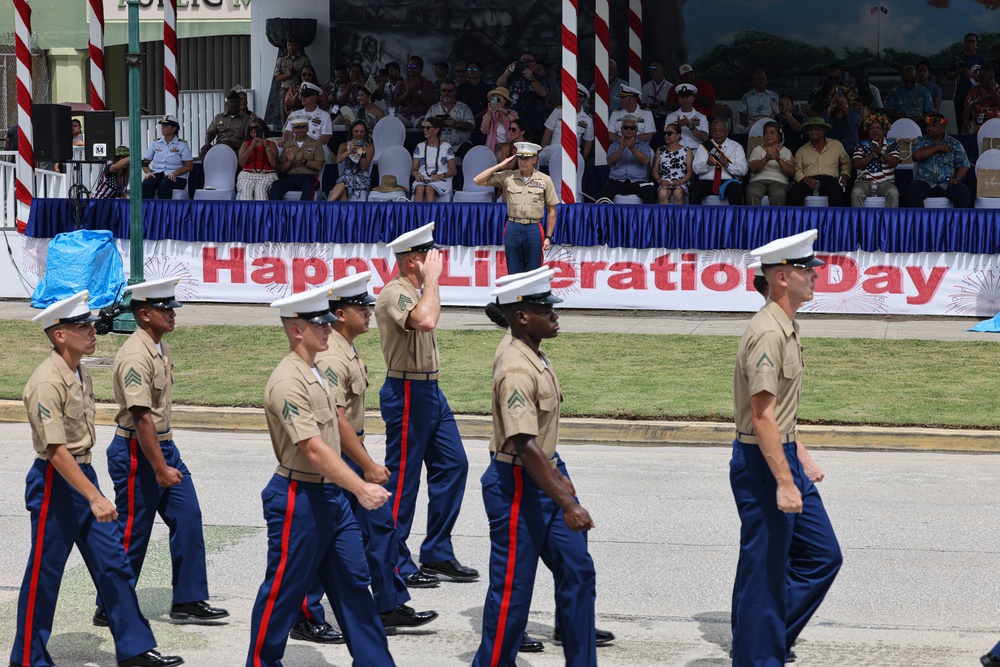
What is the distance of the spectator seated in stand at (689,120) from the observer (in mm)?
19422

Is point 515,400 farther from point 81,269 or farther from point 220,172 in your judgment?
point 220,172

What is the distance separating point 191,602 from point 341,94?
1649 cm

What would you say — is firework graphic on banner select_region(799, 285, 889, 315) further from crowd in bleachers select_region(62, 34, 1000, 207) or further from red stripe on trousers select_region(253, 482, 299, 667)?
red stripe on trousers select_region(253, 482, 299, 667)

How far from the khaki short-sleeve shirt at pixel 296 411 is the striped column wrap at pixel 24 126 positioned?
15295mm

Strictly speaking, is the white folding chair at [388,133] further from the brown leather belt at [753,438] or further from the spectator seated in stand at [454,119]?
the brown leather belt at [753,438]

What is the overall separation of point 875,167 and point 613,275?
11.7ft

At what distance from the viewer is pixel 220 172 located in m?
21.1

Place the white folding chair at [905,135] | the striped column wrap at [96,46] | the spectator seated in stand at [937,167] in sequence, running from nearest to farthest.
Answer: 1. the spectator seated in stand at [937,167]
2. the white folding chair at [905,135]
3. the striped column wrap at [96,46]

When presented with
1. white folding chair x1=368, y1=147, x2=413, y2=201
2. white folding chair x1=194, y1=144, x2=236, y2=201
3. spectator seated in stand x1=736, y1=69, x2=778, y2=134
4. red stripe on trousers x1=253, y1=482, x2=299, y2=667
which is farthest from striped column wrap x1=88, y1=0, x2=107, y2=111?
red stripe on trousers x1=253, y1=482, x2=299, y2=667

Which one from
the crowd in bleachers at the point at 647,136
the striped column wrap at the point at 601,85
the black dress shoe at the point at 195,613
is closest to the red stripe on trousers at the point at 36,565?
the black dress shoe at the point at 195,613

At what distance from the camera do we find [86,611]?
739 centimetres

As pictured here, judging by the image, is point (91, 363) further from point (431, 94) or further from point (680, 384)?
point (431, 94)

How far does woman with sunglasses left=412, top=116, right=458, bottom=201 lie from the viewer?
19.7 m

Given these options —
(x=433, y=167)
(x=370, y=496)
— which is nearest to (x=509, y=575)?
(x=370, y=496)
